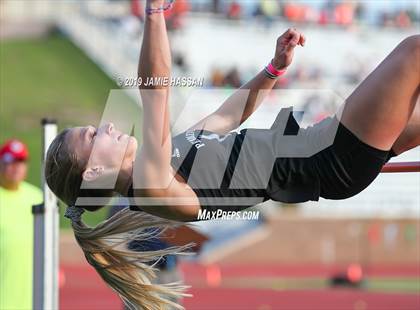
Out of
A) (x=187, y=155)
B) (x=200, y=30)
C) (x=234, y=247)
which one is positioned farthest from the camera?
(x=200, y=30)

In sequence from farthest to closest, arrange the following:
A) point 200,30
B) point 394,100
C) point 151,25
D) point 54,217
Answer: point 200,30, point 54,217, point 394,100, point 151,25

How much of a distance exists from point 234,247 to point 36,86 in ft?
29.1

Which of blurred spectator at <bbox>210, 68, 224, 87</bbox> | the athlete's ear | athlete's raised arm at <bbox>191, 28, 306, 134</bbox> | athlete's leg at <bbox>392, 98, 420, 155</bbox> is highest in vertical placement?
blurred spectator at <bbox>210, 68, 224, 87</bbox>

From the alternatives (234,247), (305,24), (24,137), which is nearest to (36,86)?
(24,137)

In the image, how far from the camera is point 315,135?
133 inches

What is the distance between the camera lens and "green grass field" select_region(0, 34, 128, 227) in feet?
58.3

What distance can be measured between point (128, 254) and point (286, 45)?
1049mm

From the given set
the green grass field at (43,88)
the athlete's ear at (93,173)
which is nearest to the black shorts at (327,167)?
the athlete's ear at (93,173)

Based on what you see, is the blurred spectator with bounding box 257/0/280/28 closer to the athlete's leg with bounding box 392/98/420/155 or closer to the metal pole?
the metal pole

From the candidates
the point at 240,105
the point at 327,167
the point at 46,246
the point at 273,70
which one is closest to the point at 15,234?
the point at 46,246

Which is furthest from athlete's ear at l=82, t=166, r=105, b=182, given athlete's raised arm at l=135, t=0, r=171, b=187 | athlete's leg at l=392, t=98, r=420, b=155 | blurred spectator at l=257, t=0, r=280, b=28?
blurred spectator at l=257, t=0, r=280, b=28

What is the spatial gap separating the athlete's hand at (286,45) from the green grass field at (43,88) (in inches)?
467

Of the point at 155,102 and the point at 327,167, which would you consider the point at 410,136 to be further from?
the point at 155,102

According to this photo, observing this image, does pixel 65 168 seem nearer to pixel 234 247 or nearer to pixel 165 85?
pixel 165 85
